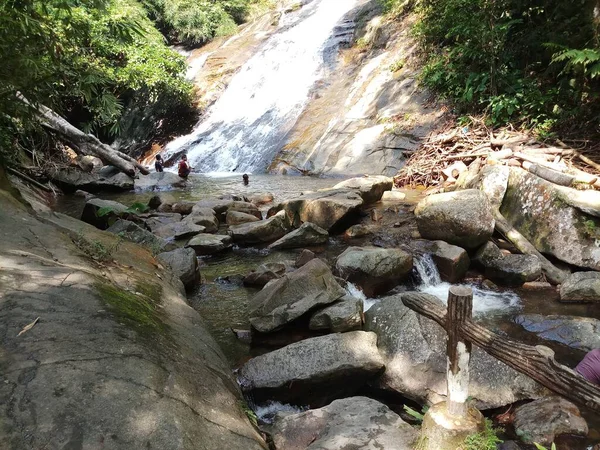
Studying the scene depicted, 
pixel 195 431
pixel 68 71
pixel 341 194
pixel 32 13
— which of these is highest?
pixel 32 13

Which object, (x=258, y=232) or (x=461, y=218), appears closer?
(x=461, y=218)

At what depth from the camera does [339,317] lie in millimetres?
4602

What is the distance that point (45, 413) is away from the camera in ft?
6.24

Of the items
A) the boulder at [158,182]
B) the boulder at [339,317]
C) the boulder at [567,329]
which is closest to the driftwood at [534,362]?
the boulder at [339,317]

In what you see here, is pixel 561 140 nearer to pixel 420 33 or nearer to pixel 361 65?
pixel 420 33

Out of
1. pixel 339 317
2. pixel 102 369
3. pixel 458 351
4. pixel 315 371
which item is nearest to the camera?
pixel 102 369

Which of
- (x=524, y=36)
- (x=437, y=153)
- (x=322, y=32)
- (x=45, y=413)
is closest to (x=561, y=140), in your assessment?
(x=437, y=153)

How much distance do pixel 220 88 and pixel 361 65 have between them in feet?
24.0

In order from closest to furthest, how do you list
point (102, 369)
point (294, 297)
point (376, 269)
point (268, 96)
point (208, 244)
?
point (102, 369), point (294, 297), point (376, 269), point (208, 244), point (268, 96)

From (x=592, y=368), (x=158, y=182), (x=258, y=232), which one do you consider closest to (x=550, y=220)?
(x=592, y=368)

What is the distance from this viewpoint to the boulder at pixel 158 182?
13.4m

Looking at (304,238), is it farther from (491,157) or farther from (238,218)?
(491,157)

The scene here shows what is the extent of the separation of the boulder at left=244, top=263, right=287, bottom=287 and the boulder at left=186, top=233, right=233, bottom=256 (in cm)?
155

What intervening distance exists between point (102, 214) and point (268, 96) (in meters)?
12.6
